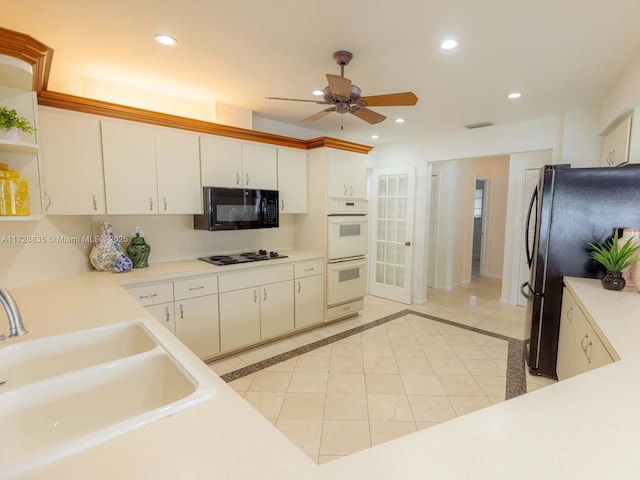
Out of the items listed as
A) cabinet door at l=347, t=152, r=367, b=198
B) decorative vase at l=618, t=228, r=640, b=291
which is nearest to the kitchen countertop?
decorative vase at l=618, t=228, r=640, b=291

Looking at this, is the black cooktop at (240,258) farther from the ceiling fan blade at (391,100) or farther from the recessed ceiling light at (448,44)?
the recessed ceiling light at (448,44)

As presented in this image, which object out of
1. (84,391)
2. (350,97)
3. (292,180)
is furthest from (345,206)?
(84,391)

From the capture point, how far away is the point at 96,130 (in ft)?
8.16

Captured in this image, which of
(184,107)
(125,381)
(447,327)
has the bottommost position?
(447,327)

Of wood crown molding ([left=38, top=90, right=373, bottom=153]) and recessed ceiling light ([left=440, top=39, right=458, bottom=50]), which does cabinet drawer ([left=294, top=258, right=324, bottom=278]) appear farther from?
recessed ceiling light ([left=440, top=39, right=458, bottom=50])

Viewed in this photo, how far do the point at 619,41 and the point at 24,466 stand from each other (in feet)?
11.3

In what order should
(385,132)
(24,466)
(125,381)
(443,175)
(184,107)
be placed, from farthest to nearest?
1. (443,175)
2. (385,132)
3. (184,107)
4. (125,381)
5. (24,466)

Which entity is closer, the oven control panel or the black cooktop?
the black cooktop

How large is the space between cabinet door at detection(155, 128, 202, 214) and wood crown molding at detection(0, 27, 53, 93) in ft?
3.39

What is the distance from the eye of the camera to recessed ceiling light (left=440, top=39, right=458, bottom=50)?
209cm

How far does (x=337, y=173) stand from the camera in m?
3.88

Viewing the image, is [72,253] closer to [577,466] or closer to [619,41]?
[577,466]

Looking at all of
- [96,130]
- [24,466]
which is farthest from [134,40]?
[24,466]

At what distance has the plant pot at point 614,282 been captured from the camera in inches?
84.7
